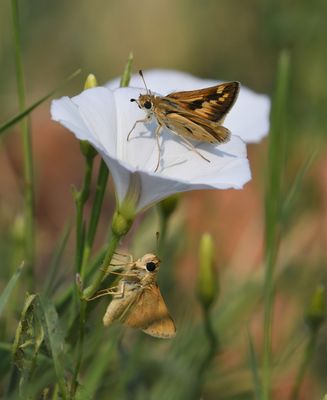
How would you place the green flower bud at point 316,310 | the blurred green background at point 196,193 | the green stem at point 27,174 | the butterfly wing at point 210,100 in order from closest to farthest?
the butterfly wing at point 210,100
the green stem at point 27,174
the green flower bud at point 316,310
the blurred green background at point 196,193

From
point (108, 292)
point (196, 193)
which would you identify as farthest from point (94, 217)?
point (196, 193)

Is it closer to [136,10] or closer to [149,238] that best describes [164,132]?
[149,238]

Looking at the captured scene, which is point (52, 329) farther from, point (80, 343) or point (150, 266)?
point (150, 266)

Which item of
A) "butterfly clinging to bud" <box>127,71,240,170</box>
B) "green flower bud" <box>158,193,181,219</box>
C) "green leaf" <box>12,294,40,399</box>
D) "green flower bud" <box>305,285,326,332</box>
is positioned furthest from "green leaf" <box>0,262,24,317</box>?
"green flower bud" <box>305,285,326,332</box>

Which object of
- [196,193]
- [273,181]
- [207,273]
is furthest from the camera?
[196,193]

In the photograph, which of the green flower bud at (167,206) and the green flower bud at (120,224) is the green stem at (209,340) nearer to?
the green flower bud at (167,206)

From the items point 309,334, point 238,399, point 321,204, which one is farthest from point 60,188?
point 309,334

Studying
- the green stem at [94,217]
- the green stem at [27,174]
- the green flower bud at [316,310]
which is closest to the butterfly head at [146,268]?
the green stem at [94,217]
